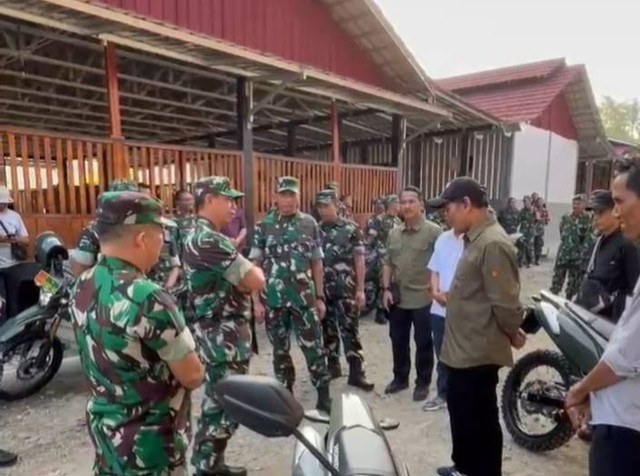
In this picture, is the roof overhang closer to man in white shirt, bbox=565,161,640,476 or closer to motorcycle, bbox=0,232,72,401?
motorcycle, bbox=0,232,72,401

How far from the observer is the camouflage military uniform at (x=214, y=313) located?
110 inches

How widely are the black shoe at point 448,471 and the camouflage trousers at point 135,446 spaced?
178 cm

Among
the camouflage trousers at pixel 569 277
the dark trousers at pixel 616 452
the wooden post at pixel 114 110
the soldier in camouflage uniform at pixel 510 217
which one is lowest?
the camouflage trousers at pixel 569 277

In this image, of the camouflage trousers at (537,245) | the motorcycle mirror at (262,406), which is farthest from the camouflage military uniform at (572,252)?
the motorcycle mirror at (262,406)

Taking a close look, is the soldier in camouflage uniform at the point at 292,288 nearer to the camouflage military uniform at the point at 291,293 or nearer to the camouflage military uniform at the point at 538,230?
the camouflage military uniform at the point at 291,293

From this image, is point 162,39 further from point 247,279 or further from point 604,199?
point 604,199

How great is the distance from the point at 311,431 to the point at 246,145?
6.09m

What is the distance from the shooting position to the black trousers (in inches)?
106

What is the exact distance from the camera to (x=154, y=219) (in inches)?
68.6

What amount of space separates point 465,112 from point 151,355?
11.6 m

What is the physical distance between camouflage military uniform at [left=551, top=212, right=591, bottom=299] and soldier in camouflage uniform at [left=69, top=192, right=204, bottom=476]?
22.8 ft

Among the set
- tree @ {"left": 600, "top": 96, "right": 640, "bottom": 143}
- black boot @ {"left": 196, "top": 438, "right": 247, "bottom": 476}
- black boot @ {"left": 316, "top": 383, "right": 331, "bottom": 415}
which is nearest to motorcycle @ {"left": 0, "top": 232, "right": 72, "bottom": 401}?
black boot @ {"left": 196, "top": 438, "right": 247, "bottom": 476}

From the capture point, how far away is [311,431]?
6.19ft

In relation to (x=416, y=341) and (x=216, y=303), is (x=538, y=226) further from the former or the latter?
(x=216, y=303)
